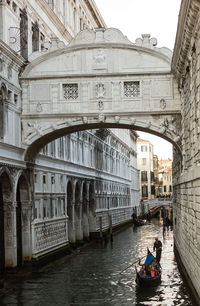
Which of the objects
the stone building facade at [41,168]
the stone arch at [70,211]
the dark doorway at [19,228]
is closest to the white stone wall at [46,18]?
the stone building facade at [41,168]

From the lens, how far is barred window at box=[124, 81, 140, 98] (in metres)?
19.0

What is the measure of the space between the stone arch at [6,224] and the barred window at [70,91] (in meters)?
3.41

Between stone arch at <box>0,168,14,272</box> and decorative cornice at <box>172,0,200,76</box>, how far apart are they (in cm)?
657

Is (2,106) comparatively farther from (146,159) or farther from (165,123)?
(146,159)

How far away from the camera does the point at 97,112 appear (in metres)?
18.9

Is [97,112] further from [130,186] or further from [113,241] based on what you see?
[130,186]

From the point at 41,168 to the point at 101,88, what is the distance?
5.13m

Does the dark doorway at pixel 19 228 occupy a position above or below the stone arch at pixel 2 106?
below

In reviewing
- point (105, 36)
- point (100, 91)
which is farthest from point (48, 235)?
point (105, 36)

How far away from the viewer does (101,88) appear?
1897cm

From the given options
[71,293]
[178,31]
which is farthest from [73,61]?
[71,293]

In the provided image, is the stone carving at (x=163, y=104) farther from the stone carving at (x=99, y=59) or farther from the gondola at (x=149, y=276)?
the gondola at (x=149, y=276)

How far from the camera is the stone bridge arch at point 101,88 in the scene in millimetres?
18734

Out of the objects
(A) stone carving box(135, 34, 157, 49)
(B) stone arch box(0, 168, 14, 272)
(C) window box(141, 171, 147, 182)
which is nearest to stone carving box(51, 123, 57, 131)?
(B) stone arch box(0, 168, 14, 272)
